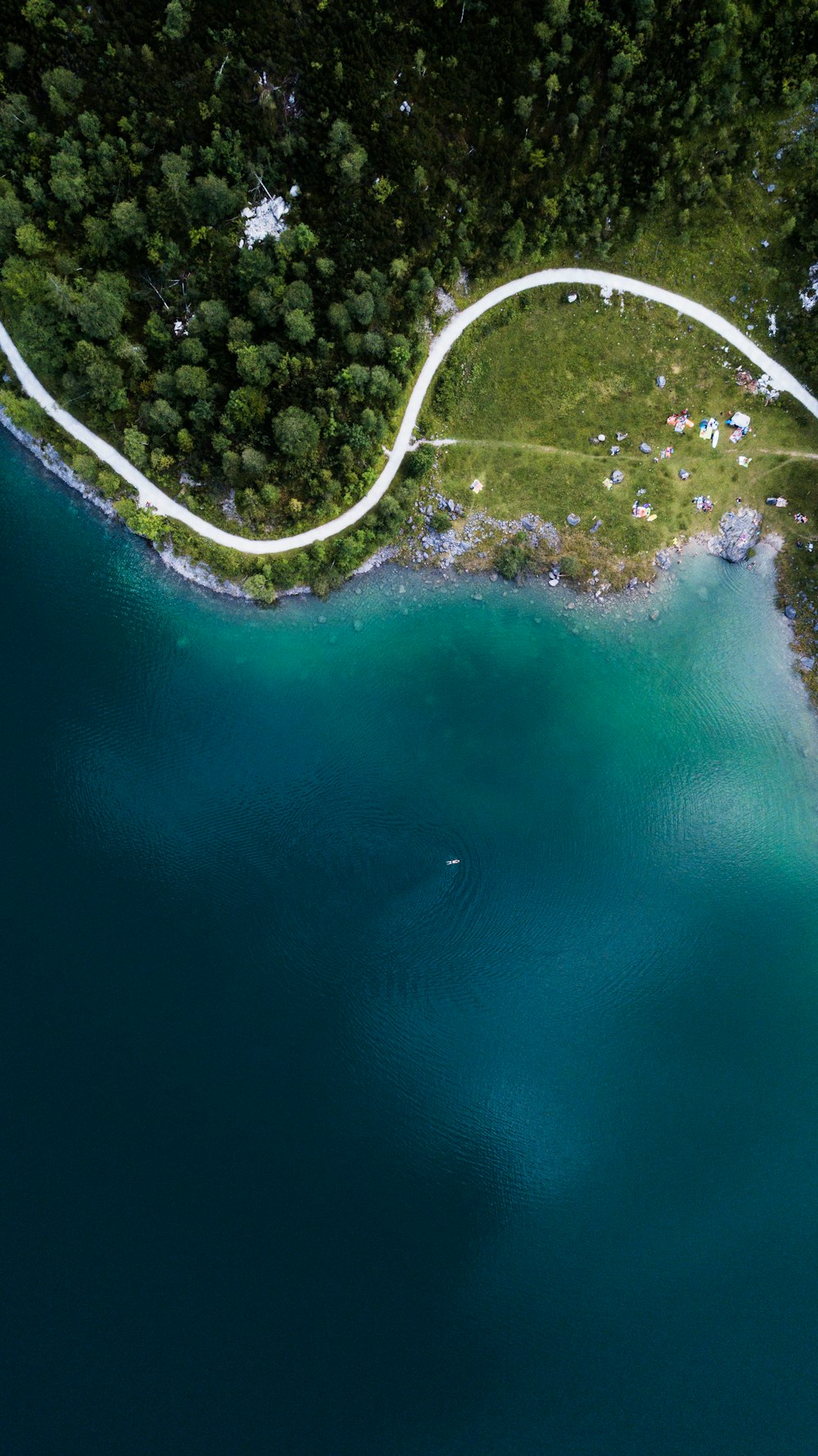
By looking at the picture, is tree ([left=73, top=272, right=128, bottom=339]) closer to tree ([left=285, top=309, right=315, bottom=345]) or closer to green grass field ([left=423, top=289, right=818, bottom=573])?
tree ([left=285, top=309, right=315, bottom=345])

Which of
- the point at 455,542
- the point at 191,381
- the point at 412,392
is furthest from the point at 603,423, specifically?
the point at 191,381

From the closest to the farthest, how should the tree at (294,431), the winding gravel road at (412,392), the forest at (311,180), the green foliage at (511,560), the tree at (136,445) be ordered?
the forest at (311,180), the tree at (294,431), the tree at (136,445), the winding gravel road at (412,392), the green foliage at (511,560)

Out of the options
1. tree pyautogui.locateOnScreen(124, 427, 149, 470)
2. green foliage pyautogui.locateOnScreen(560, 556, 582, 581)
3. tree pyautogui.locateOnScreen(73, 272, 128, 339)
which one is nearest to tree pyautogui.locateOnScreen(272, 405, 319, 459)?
tree pyautogui.locateOnScreen(124, 427, 149, 470)

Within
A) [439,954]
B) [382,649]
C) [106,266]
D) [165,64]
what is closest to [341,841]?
[439,954]

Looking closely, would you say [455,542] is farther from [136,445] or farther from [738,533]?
[136,445]

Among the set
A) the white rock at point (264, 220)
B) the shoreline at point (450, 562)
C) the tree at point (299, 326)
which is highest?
the white rock at point (264, 220)

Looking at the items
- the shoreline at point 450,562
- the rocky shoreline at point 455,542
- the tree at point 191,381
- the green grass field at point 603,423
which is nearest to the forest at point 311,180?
the tree at point 191,381

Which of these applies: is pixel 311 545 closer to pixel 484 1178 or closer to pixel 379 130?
pixel 379 130

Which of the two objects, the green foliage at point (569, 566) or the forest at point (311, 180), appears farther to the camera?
the green foliage at point (569, 566)

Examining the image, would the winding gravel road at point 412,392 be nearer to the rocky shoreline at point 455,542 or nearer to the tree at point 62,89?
the rocky shoreline at point 455,542
